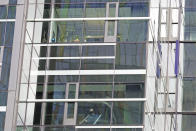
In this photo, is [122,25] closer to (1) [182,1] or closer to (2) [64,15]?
(2) [64,15]

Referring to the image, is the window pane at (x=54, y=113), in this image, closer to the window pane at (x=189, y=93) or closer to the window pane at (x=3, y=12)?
the window pane at (x=3, y=12)

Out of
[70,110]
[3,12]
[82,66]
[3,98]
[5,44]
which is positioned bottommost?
[70,110]

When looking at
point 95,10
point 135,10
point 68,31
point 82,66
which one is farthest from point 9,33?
point 135,10

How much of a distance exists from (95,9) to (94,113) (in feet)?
15.8

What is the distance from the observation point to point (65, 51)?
131ft

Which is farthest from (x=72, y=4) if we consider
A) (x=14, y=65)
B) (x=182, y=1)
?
(x=182, y=1)

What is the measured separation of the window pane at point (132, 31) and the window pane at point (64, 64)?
2.10 m

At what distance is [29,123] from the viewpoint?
128ft

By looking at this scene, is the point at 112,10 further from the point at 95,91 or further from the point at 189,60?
the point at 189,60

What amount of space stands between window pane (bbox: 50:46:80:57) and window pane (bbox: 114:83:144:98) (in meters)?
2.43

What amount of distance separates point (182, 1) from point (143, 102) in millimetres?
16274

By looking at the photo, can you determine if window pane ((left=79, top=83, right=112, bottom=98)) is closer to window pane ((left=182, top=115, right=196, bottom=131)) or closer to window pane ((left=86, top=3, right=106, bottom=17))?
window pane ((left=86, top=3, right=106, bottom=17))

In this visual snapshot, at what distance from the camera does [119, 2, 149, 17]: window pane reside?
1574 inches

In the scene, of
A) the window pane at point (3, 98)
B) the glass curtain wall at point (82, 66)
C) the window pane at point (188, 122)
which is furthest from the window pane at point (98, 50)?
the window pane at point (188, 122)
